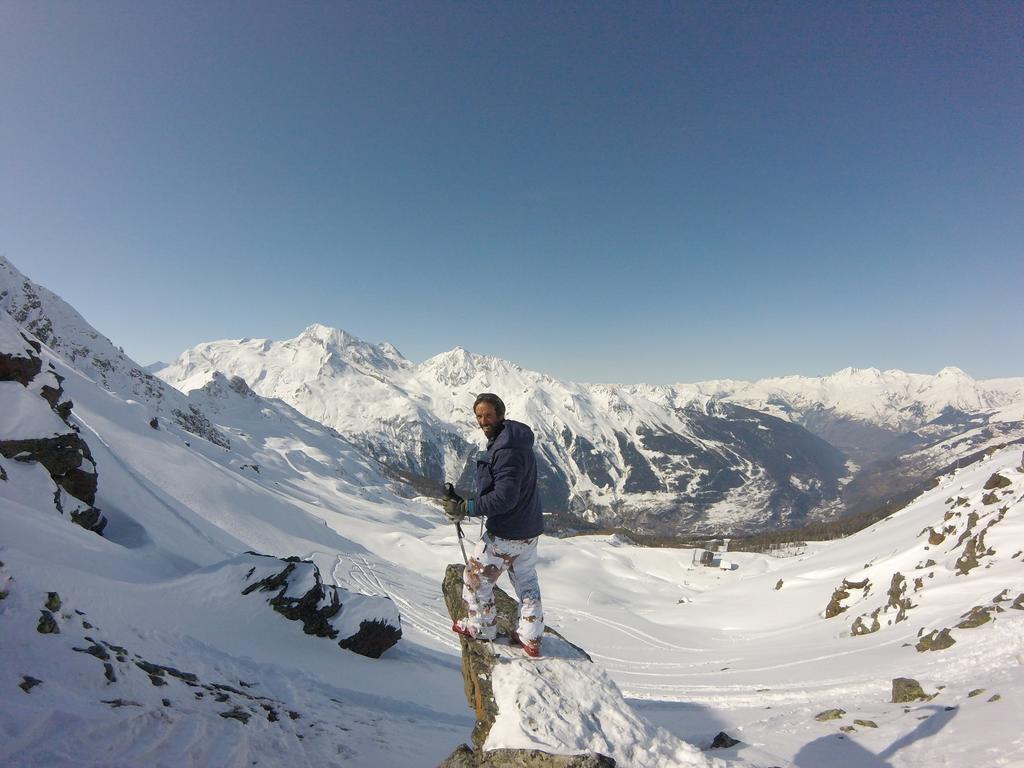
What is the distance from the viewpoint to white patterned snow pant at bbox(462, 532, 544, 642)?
6.61m

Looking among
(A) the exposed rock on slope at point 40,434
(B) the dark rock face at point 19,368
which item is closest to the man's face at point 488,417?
(A) the exposed rock on slope at point 40,434

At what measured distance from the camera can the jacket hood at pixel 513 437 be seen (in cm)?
619

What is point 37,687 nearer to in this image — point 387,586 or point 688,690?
point 688,690

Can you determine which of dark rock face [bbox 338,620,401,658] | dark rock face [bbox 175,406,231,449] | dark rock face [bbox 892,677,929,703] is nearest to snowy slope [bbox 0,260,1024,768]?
dark rock face [bbox 892,677,929,703]

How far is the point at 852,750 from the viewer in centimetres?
693

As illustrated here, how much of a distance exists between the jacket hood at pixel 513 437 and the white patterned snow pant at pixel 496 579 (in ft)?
4.66

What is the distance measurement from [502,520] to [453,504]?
0.74 metres

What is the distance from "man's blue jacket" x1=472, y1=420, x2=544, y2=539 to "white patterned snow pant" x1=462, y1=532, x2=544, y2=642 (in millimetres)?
253

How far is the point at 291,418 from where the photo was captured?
179000 mm

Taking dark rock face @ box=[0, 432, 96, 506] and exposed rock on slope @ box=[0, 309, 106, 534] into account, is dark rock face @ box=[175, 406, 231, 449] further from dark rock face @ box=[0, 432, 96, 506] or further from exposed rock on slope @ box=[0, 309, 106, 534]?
dark rock face @ box=[0, 432, 96, 506]

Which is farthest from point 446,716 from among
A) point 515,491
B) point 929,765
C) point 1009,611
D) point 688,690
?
point 1009,611

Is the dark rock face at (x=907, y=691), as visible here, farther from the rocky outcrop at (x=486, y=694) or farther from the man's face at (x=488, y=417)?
the man's face at (x=488, y=417)

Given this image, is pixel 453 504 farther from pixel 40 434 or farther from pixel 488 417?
pixel 40 434

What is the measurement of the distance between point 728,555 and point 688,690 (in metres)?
75.2
